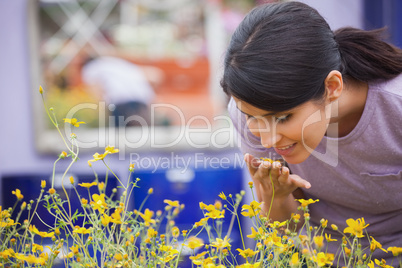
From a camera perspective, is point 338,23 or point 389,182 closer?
point 389,182

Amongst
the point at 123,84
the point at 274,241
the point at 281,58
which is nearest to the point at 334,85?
the point at 281,58

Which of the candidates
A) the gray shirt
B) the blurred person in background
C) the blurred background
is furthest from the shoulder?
the blurred person in background

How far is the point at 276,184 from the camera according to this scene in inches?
44.2

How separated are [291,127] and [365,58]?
28 centimetres

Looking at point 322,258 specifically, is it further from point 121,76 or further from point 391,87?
point 121,76

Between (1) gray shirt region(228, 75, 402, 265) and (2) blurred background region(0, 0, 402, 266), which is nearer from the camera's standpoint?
(1) gray shirt region(228, 75, 402, 265)

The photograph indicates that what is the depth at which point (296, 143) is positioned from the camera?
1110 millimetres

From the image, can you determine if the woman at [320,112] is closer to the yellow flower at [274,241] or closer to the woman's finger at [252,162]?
the woman's finger at [252,162]

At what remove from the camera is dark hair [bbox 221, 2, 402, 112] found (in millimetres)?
1023

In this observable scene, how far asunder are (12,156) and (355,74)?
2461mm

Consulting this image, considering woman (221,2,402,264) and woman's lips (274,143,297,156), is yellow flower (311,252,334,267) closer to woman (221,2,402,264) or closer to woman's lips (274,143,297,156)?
woman (221,2,402,264)

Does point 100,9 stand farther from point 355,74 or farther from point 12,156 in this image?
point 355,74

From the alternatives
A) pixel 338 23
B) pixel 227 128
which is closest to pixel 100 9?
pixel 227 128

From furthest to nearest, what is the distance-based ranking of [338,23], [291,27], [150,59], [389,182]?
1. [150,59]
2. [338,23]
3. [389,182]
4. [291,27]
